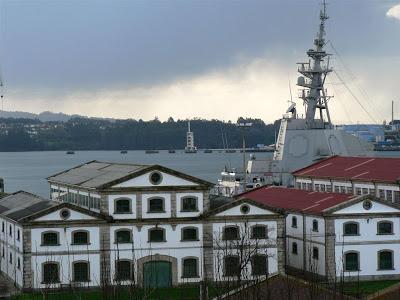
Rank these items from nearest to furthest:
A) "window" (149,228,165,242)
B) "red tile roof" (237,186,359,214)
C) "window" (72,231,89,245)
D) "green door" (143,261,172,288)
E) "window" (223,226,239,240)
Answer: "window" (72,231,89,245) → "green door" (143,261,172,288) → "window" (149,228,165,242) → "window" (223,226,239,240) → "red tile roof" (237,186,359,214)

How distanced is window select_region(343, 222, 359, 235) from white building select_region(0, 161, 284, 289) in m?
3.61

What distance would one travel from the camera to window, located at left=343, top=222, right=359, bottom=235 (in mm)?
49750

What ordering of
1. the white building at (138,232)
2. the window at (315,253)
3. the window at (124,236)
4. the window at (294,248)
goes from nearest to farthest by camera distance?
the white building at (138,232)
the window at (124,236)
the window at (315,253)
the window at (294,248)

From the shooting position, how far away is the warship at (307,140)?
309 feet

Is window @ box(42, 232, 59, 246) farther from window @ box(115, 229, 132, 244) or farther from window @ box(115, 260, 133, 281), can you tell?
window @ box(115, 260, 133, 281)

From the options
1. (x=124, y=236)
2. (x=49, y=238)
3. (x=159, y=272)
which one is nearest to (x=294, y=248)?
(x=159, y=272)

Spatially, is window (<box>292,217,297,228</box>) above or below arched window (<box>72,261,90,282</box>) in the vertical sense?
above

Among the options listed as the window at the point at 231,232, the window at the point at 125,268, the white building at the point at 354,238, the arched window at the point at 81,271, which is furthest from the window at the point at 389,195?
the arched window at the point at 81,271

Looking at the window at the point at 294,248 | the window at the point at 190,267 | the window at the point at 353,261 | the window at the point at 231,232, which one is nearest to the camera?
the window at the point at 190,267

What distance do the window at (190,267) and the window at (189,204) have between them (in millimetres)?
2563

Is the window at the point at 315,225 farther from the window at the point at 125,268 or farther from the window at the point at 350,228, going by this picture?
the window at the point at 125,268

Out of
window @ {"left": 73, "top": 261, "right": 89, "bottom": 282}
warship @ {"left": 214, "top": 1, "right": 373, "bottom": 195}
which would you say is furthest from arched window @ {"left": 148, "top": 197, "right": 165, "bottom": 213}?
warship @ {"left": 214, "top": 1, "right": 373, "bottom": 195}

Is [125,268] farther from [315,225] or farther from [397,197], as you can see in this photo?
[397,197]

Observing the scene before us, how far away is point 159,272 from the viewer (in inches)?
1890
